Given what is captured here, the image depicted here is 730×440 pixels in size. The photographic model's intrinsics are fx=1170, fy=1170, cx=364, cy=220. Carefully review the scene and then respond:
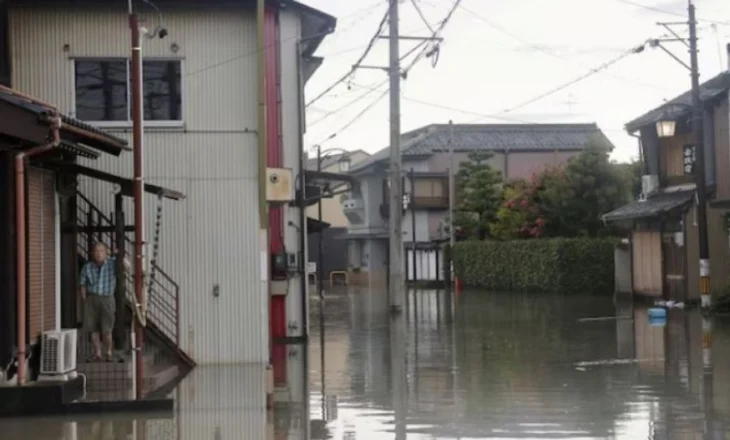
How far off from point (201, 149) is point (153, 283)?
7.76 ft

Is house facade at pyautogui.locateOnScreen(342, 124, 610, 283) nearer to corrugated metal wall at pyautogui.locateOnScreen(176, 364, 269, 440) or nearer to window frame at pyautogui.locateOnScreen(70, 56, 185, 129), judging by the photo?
window frame at pyautogui.locateOnScreen(70, 56, 185, 129)

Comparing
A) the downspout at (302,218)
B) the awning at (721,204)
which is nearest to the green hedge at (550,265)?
the awning at (721,204)

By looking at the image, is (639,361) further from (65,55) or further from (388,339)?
(65,55)

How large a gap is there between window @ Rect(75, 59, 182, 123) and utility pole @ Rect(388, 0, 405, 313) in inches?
523

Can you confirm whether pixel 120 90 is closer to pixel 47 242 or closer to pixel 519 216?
pixel 47 242

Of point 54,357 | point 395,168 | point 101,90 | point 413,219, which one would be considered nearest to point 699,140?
point 395,168

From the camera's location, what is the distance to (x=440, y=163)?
2571 inches

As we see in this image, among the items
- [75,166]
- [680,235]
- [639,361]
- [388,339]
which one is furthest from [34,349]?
[680,235]

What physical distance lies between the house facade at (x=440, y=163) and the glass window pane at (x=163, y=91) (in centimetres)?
4273

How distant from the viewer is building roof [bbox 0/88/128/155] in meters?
12.2

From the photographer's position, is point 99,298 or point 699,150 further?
point 699,150

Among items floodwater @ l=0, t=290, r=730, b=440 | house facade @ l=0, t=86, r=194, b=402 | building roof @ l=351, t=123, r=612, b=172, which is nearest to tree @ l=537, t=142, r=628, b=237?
building roof @ l=351, t=123, r=612, b=172

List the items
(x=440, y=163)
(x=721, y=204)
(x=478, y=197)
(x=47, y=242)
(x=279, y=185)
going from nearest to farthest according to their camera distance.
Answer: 1. (x=47, y=242)
2. (x=279, y=185)
3. (x=721, y=204)
4. (x=478, y=197)
5. (x=440, y=163)

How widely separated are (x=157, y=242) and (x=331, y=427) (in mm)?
6786
